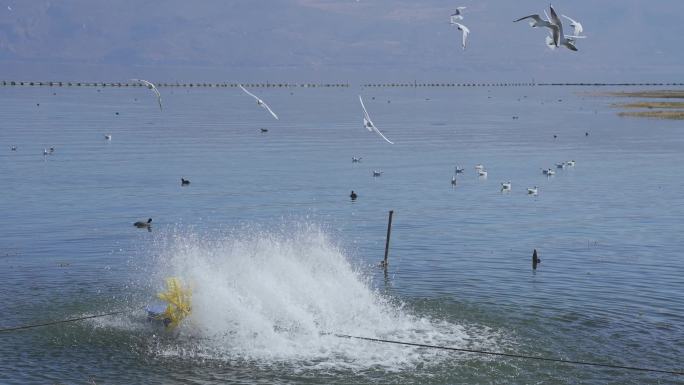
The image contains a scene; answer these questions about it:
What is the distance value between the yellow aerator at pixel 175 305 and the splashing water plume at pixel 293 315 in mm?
340

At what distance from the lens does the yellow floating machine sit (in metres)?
37.2

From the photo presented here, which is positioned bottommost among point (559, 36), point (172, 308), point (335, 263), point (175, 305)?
point (172, 308)

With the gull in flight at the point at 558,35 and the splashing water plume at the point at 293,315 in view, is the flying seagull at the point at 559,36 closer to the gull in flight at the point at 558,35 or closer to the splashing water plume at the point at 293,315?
the gull in flight at the point at 558,35

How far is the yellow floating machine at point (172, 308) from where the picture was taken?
37250mm

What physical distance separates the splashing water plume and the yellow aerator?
1.12ft

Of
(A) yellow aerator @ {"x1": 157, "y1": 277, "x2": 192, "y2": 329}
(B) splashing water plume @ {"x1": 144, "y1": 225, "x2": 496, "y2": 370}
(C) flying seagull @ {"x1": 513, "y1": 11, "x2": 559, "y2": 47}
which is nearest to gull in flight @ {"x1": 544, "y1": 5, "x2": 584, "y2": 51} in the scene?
(C) flying seagull @ {"x1": 513, "y1": 11, "x2": 559, "y2": 47}

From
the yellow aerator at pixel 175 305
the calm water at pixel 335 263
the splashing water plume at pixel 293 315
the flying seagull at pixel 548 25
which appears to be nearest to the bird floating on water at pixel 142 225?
the calm water at pixel 335 263

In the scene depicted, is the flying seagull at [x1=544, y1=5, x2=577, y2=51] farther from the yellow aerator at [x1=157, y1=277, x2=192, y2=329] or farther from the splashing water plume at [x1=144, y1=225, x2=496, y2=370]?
the yellow aerator at [x1=157, y1=277, x2=192, y2=329]

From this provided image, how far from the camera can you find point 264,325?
37.7 m

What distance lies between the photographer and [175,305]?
37.3m

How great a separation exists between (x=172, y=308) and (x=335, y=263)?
1105 centimetres

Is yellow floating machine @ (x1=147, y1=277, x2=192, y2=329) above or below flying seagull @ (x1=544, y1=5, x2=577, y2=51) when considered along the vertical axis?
below

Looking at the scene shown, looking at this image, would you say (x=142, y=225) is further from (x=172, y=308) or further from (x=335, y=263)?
(x=172, y=308)

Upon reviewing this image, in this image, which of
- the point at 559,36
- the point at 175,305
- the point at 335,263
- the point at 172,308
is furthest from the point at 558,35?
the point at 335,263
